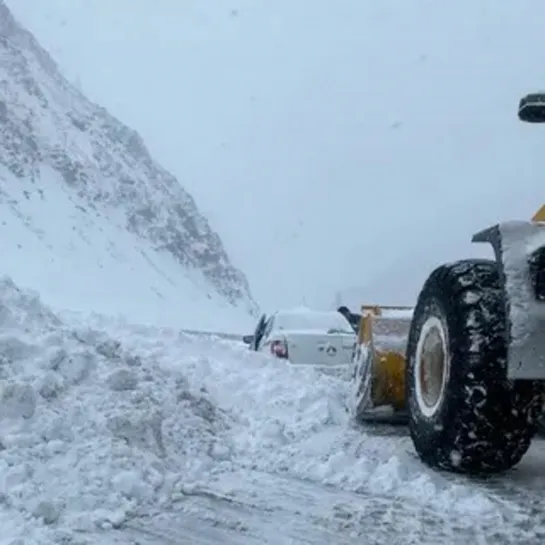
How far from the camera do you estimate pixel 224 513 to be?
3.65 meters

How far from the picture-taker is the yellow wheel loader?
140 inches

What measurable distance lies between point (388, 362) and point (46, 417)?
2553 mm

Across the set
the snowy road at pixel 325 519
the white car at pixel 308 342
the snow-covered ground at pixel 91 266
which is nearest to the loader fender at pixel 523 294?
the snowy road at pixel 325 519

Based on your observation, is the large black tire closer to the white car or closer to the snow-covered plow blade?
the snow-covered plow blade

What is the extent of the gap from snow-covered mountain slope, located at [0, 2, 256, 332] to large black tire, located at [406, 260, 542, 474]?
3754 centimetres

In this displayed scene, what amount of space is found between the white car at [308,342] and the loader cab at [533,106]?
571cm

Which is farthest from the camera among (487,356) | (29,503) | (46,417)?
(46,417)

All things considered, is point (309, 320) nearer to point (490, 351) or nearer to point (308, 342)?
point (308, 342)

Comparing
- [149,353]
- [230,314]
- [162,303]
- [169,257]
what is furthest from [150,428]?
[169,257]

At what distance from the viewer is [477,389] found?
379 cm

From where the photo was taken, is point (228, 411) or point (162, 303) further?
point (162, 303)

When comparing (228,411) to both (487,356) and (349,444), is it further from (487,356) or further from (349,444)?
(487,356)

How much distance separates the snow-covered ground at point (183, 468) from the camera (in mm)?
3393

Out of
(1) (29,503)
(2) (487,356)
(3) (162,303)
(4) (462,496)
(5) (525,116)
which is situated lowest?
(1) (29,503)
